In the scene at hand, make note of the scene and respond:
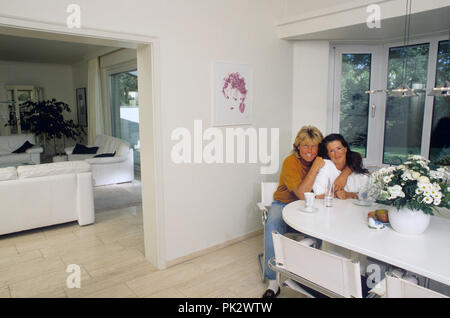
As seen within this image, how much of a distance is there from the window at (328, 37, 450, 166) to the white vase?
206 cm

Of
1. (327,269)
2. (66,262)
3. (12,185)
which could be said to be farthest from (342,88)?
(12,185)

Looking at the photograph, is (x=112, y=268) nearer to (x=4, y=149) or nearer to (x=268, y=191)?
(x=268, y=191)

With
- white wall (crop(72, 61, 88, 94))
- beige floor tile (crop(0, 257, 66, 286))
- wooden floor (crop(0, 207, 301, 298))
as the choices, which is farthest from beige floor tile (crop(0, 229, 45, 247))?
white wall (crop(72, 61, 88, 94))

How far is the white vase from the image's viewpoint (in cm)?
185

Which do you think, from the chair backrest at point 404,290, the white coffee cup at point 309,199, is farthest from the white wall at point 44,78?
the chair backrest at point 404,290

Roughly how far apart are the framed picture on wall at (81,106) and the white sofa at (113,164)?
101 inches

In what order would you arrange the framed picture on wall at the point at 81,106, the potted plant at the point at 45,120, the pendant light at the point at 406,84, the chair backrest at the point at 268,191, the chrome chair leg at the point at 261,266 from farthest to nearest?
1. the framed picture on wall at the point at 81,106
2. the potted plant at the point at 45,120
3. the chair backrest at the point at 268,191
4. the chrome chair leg at the point at 261,266
5. the pendant light at the point at 406,84

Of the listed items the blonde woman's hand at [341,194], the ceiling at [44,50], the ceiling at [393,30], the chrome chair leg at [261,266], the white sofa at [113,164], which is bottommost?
the chrome chair leg at [261,266]

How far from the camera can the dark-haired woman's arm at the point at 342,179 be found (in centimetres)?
269

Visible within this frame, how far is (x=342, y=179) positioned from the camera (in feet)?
8.87

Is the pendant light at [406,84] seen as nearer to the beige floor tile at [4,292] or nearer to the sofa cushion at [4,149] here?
the beige floor tile at [4,292]

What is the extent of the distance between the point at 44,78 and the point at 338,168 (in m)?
8.97

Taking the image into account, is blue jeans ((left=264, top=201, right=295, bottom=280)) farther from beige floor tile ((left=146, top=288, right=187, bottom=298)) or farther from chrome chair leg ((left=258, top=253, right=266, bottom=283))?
beige floor tile ((left=146, top=288, right=187, bottom=298))
